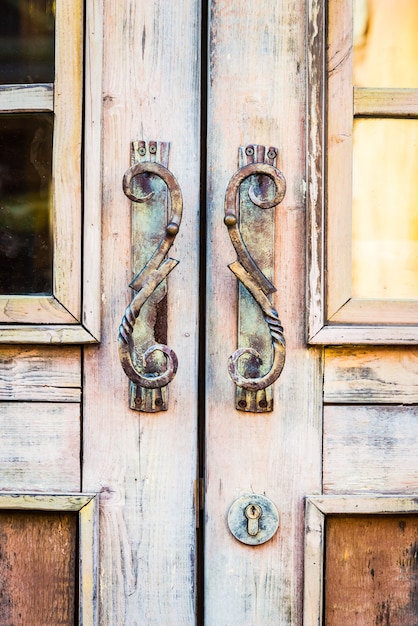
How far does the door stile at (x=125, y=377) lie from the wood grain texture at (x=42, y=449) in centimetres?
2

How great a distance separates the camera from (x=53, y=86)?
2.52 ft

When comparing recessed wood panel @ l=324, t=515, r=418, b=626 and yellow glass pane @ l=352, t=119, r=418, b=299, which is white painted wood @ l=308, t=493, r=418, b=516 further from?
yellow glass pane @ l=352, t=119, r=418, b=299

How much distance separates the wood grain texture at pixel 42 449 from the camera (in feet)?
2.52

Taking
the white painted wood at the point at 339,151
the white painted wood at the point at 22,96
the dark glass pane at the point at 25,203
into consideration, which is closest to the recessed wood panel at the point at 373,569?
the white painted wood at the point at 339,151

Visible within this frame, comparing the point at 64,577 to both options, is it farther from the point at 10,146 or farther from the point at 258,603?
the point at 10,146

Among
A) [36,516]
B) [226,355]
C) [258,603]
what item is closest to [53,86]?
[226,355]

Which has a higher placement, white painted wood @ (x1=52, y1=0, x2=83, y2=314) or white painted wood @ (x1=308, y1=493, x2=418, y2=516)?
white painted wood @ (x1=52, y1=0, x2=83, y2=314)

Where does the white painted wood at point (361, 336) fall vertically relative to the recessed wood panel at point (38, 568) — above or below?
above

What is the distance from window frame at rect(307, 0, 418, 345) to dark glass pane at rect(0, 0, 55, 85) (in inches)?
13.0

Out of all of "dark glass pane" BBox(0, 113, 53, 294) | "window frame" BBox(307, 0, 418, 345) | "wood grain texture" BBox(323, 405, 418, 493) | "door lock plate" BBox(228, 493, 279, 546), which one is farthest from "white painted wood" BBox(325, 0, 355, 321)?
"dark glass pane" BBox(0, 113, 53, 294)

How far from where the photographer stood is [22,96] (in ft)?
2.52

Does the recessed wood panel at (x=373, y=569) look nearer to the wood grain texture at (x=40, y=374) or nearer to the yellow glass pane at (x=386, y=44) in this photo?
the wood grain texture at (x=40, y=374)

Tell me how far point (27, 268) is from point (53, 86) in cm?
23

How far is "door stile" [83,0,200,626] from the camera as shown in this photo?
764 millimetres
